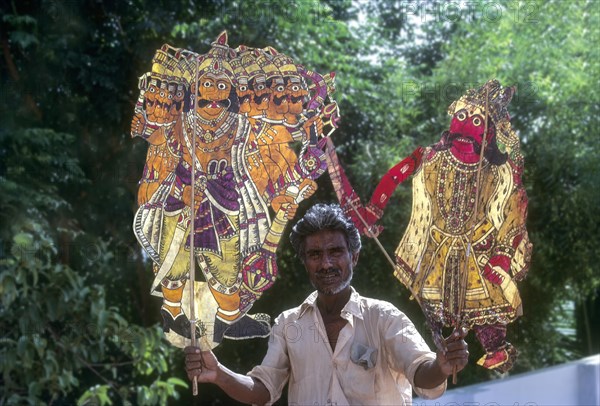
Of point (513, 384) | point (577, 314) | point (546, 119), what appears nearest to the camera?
point (513, 384)

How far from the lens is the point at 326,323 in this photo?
2988 mm

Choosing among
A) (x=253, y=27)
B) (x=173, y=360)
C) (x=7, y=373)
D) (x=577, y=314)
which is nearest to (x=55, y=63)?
(x=253, y=27)

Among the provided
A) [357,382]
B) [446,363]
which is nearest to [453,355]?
[446,363]

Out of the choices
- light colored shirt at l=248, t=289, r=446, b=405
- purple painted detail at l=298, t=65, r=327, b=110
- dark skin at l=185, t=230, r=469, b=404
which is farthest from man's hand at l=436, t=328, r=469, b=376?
purple painted detail at l=298, t=65, r=327, b=110

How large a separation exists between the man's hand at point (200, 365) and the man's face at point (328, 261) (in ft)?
1.36

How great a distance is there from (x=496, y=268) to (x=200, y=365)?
1.06 metres

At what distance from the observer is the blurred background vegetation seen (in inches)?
220

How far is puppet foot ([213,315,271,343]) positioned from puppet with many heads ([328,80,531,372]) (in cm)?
47

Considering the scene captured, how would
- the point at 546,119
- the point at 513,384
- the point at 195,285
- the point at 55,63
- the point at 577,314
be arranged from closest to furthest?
the point at 195,285 → the point at 513,384 → the point at 55,63 → the point at 546,119 → the point at 577,314

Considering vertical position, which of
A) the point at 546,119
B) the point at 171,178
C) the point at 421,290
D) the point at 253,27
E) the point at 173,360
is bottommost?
the point at 173,360

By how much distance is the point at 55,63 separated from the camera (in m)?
5.94

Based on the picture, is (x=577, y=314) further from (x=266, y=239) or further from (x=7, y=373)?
(x=266, y=239)

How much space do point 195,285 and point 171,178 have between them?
0.36m

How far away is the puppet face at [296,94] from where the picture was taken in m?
3.12
